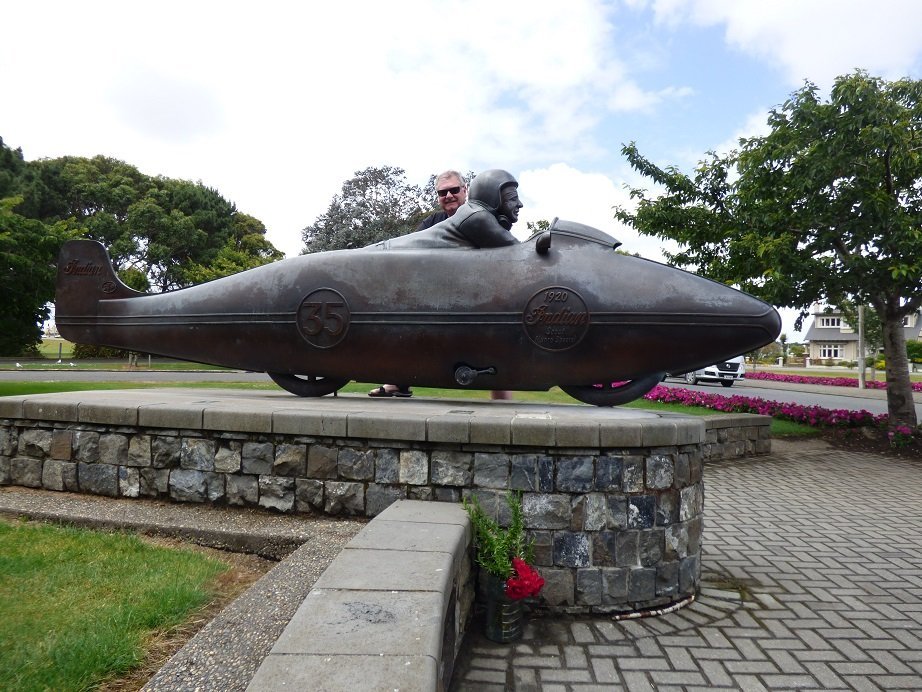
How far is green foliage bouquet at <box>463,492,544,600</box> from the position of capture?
3.20 metres

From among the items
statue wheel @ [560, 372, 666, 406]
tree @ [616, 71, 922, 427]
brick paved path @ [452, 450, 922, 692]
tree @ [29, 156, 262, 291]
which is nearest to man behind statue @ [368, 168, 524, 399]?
statue wheel @ [560, 372, 666, 406]

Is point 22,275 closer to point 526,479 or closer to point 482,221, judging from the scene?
point 482,221

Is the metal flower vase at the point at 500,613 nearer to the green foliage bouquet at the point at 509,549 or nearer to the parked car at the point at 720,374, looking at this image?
the green foliage bouquet at the point at 509,549

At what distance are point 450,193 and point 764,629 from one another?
15.0 feet

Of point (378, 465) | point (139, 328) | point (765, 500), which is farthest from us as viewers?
point (765, 500)

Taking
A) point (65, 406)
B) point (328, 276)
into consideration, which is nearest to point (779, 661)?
point (328, 276)

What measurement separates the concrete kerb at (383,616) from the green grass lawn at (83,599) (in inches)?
30.3

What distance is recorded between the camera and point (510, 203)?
5.07m

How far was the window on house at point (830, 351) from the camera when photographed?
203 ft

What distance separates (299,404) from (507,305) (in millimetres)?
1745

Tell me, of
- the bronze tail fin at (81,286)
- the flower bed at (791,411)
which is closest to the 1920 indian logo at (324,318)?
the bronze tail fin at (81,286)

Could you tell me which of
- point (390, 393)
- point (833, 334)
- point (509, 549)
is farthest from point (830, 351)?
point (509, 549)

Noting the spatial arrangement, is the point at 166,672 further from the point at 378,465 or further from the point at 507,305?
the point at 507,305

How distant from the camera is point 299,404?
4660 mm
